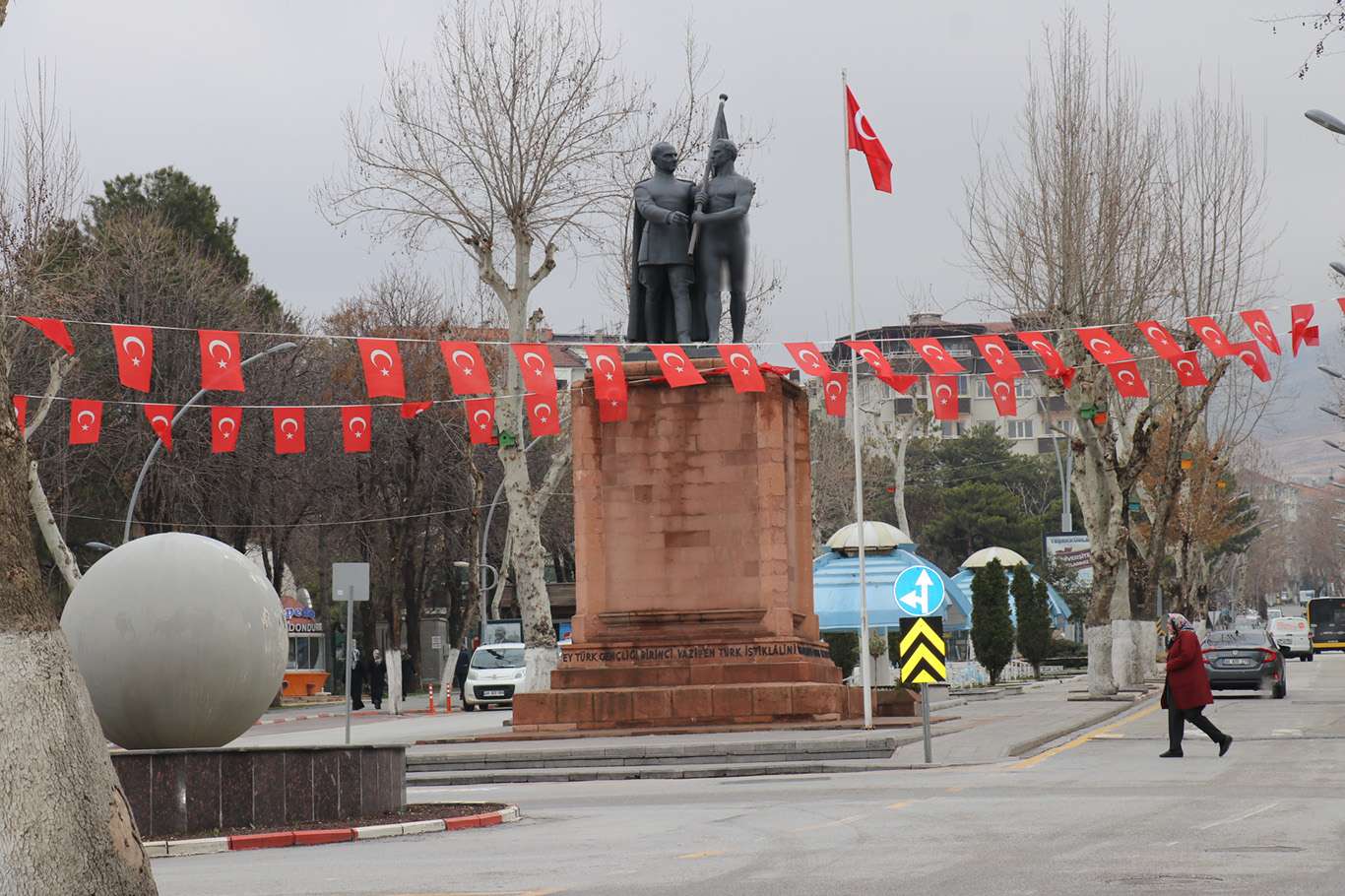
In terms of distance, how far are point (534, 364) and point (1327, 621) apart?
244 feet

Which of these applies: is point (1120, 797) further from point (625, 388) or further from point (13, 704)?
point (625, 388)

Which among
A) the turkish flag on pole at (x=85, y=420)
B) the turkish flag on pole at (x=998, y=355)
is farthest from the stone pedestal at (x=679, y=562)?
the turkish flag on pole at (x=85, y=420)

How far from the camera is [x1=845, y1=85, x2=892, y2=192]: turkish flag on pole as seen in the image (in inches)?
1144

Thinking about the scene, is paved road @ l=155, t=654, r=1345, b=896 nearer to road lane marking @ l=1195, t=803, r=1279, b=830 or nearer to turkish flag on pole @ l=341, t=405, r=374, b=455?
road lane marking @ l=1195, t=803, r=1279, b=830

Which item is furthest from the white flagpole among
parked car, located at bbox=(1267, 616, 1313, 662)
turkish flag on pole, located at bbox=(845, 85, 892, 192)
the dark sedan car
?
parked car, located at bbox=(1267, 616, 1313, 662)

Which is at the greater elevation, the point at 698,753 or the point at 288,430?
the point at 288,430

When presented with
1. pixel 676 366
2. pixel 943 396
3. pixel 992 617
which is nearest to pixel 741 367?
pixel 676 366

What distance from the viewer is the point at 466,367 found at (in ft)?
85.1

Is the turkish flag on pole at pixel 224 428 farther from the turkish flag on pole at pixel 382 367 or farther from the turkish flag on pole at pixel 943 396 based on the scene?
the turkish flag on pole at pixel 943 396

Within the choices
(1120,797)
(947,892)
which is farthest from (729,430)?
(947,892)

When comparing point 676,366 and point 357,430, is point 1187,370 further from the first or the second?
point 357,430

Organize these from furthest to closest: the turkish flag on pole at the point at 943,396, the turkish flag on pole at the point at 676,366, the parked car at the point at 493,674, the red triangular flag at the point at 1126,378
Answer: the parked car at the point at 493,674
the turkish flag on pole at the point at 943,396
the red triangular flag at the point at 1126,378
the turkish flag on pole at the point at 676,366

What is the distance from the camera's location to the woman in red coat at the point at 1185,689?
21.2 m

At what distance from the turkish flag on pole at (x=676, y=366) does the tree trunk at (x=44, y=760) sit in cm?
1660
